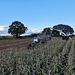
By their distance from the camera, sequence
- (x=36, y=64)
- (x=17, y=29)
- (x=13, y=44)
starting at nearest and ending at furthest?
(x=36, y=64)
(x=13, y=44)
(x=17, y=29)

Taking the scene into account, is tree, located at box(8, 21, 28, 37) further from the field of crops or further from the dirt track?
the field of crops

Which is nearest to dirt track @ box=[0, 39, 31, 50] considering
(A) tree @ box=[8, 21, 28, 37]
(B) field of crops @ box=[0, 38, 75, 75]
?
(B) field of crops @ box=[0, 38, 75, 75]

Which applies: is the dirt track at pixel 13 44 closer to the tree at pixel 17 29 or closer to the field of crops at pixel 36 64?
the field of crops at pixel 36 64

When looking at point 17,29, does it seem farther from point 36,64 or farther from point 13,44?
point 36,64

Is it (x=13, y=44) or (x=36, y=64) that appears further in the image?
(x=13, y=44)

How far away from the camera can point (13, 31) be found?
46.9 m

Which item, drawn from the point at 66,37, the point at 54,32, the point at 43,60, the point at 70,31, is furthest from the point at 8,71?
the point at 70,31

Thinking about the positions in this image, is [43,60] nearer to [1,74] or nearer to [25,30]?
[1,74]

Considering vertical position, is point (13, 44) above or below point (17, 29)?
below

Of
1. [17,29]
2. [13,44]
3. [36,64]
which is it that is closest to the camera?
[36,64]

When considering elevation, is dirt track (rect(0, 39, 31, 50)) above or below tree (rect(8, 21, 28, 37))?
below

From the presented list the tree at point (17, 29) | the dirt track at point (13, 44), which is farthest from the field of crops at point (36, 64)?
the tree at point (17, 29)

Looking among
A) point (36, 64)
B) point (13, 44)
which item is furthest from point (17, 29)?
point (36, 64)

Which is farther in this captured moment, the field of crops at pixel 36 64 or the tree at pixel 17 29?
the tree at pixel 17 29
